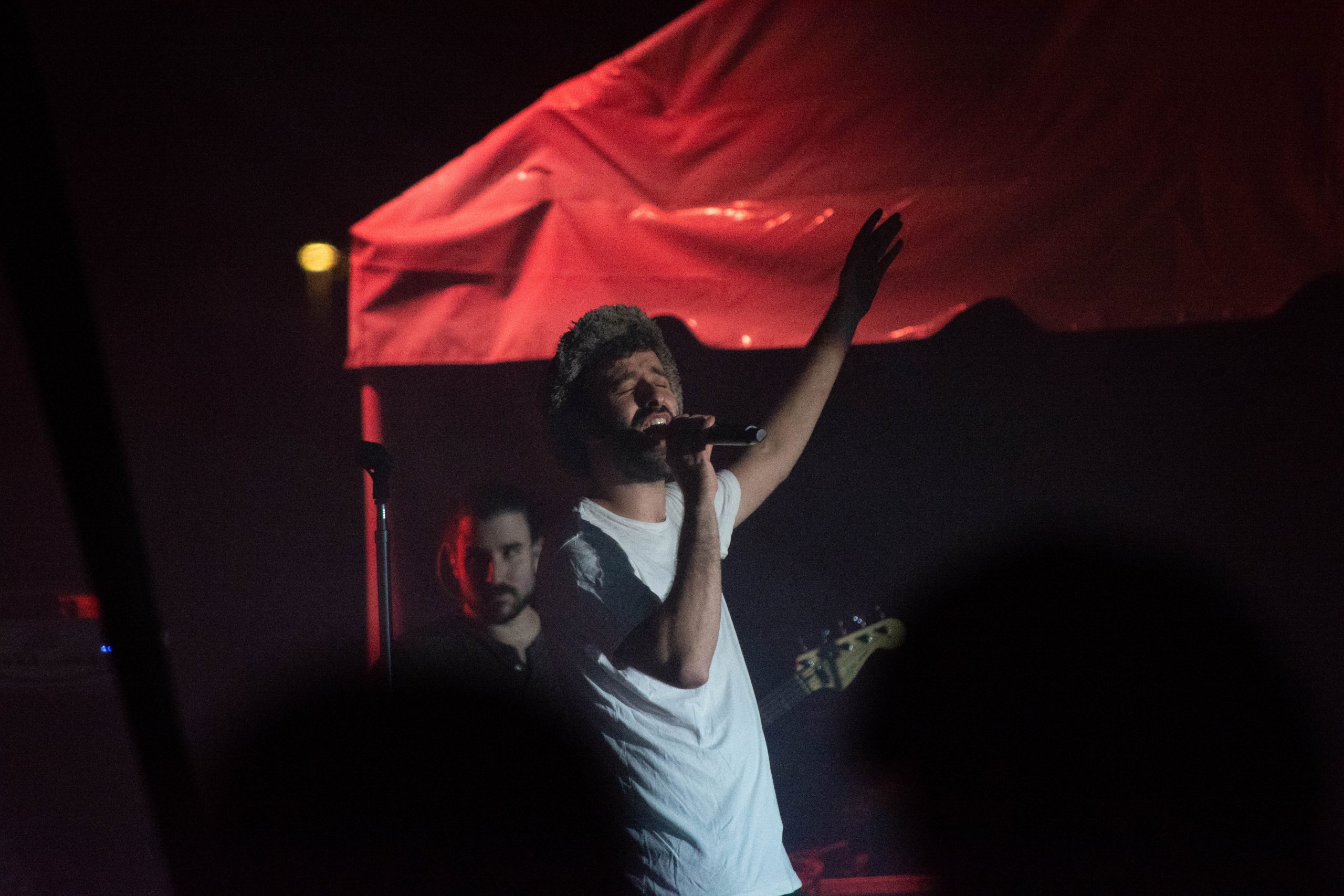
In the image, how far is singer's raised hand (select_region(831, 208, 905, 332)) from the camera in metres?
2.09

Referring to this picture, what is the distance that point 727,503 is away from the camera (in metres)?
2.01

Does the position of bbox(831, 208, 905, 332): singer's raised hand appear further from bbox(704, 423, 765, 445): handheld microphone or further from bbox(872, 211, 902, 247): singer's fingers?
bbox(704, 423, 765, 445): handheld microphone

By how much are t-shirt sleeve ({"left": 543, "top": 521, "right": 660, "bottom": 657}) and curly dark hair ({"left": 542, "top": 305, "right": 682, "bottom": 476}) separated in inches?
15.0

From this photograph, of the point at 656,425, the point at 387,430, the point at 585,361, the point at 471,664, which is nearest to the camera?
the point at 656,425

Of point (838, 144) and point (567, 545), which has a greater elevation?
point (838, 144)

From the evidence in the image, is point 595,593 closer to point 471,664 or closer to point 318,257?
point 471,664

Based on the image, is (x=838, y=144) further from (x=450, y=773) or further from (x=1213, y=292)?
(x=450, y=773)

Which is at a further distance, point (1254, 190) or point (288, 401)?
point (288, 401)

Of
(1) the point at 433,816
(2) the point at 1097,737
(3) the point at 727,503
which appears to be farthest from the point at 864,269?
(1) the point at 433,816

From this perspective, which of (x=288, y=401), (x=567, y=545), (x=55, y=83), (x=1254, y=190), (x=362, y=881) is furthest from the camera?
(x=55, y=83)

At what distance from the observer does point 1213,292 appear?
2.03 metres

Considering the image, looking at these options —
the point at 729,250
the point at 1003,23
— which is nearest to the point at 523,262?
the point at 729,250

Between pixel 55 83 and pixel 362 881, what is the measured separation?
3516mm

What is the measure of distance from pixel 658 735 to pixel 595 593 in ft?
1.00
